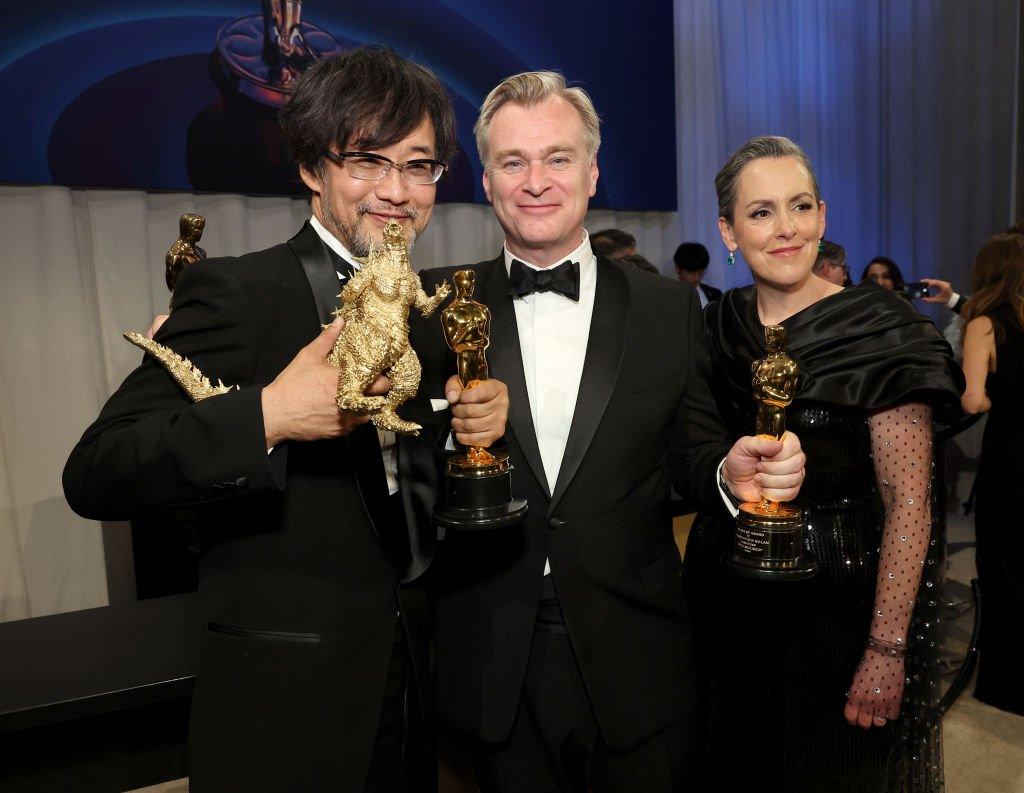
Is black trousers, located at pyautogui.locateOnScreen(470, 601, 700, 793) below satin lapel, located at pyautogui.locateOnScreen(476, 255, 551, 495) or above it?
below

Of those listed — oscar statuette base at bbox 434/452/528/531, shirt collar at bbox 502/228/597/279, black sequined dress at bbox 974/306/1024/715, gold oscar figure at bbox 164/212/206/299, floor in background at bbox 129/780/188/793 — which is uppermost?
gold oscar figure at bbox 164/212/206/299

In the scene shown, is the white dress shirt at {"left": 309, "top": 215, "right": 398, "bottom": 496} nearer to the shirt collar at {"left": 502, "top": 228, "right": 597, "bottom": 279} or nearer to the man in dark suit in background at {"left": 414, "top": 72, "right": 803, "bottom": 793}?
the man in dark suit in background at {"left": 414, "top": 72, "right": 803, "bottom": 793}

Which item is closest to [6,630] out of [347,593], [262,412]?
[347,593]

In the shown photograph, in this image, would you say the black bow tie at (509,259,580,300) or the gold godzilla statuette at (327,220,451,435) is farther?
the black bow tie at (509,259,580,300)

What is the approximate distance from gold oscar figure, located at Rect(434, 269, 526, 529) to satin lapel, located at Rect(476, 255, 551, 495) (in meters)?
0.27

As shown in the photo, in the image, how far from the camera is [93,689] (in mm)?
2203

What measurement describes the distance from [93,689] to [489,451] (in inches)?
61.5

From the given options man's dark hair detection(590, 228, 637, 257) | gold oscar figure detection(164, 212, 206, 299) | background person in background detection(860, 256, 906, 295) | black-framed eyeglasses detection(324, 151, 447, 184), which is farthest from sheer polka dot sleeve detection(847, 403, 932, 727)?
background person in background detection(860, 256, 906, 295)

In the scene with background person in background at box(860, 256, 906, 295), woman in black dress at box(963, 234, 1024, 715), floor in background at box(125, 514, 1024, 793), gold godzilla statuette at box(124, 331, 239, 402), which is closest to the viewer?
gold godzilla statuette at box(124, 331, 239, 402)

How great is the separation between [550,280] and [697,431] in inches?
21.3

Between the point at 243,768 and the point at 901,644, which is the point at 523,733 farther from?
the point at 901,644

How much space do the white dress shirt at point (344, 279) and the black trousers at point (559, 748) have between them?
526 millimetres

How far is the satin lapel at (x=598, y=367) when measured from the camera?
67.6 inches

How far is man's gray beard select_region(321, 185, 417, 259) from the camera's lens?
1.57m
